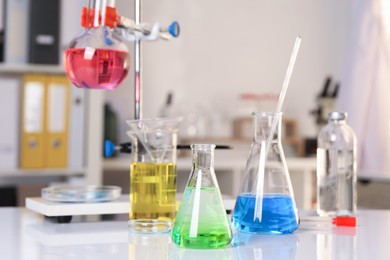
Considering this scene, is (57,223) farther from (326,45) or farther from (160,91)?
(326,45)

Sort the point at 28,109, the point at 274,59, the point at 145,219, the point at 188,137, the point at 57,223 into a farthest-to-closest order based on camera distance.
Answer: the point at 274,59, the point at 188,137, the point at 28,109, the point at 57,223, the point at 145,219

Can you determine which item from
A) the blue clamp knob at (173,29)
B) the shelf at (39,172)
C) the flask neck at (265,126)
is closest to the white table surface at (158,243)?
the flask neck at (265,126)

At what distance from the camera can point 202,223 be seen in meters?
0.83

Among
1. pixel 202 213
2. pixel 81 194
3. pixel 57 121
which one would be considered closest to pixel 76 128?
pixel 57 121

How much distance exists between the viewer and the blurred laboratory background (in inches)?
99.4

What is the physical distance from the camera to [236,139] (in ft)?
10.6

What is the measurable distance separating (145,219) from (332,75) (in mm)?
2655

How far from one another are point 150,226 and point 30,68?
1674mm

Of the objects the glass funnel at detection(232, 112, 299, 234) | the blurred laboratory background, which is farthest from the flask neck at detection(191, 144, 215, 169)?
the blurred laboratory background

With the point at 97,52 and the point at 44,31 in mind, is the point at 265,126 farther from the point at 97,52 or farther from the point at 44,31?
the point at 44,31

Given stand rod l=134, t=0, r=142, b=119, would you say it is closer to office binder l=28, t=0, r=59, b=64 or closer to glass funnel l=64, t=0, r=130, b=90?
glass funnel l=64, t=0, r=130, b=90

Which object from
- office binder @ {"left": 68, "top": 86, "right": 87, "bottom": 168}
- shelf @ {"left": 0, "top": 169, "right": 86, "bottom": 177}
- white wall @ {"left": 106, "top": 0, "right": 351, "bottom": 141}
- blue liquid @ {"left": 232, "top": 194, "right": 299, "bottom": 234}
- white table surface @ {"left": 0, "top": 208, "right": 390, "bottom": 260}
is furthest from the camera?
white wall @ {"left": 106, "top": 0, "right": 351, "bottom": 141}

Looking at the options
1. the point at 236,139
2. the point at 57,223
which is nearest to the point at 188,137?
the point at 236,139

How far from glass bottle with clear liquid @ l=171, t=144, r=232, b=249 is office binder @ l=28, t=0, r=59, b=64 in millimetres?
1734
